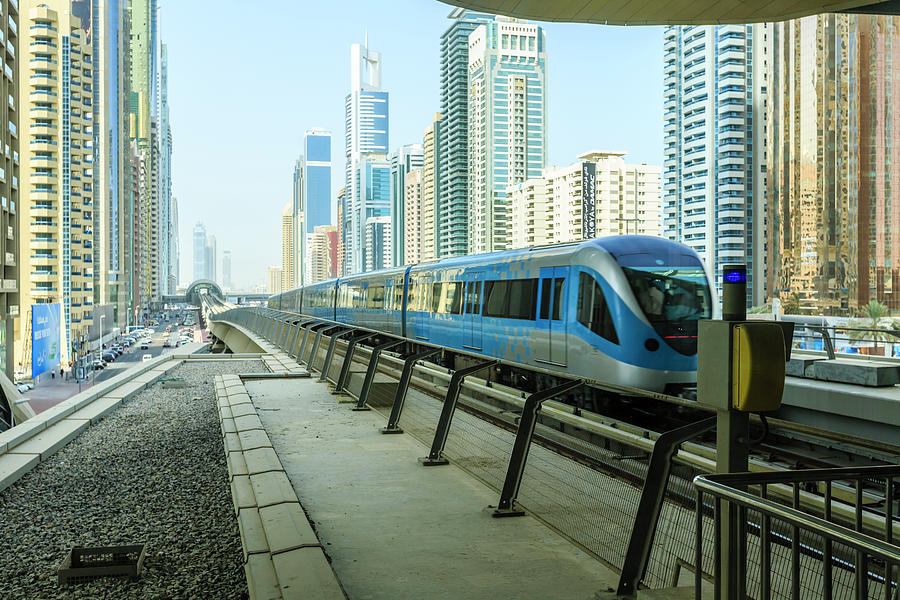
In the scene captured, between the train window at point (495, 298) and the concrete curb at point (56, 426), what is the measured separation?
7951 mm

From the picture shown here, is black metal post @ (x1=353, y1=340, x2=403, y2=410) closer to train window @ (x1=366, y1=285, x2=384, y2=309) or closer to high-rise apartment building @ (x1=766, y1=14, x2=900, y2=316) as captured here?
train window @ (x1=366, y1=285, x2=384, y2=309)

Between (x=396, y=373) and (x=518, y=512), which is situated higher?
(x=396, y=373)

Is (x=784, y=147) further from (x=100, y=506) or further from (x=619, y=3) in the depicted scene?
(x=100, y=506)

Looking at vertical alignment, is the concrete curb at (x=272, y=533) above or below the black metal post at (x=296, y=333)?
below

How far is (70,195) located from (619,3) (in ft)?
377

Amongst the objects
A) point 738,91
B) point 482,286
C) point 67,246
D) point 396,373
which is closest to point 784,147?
point 738,91

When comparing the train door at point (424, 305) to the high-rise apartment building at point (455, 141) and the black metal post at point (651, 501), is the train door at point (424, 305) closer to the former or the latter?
the black metal post at point (651, 501)

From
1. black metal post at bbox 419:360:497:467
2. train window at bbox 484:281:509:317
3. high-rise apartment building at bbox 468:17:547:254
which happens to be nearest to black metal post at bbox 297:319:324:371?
train window at bbox 484:281:509:317

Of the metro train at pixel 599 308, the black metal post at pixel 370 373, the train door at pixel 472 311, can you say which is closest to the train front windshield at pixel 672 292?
the metro train at pixel 599 308

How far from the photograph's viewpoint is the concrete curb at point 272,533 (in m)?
4.41

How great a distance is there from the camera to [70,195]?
373 ft

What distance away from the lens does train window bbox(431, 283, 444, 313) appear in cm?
2298

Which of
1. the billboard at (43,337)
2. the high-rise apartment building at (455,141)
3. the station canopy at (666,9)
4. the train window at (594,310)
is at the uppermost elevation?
the high-rise apartment building at (455,141)

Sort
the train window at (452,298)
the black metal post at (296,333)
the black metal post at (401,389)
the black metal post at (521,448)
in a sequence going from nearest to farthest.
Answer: the black metal post at (521,448) < the black metal post at (401,389) < the train window at (452,298) < the black metal post at (296,333)
